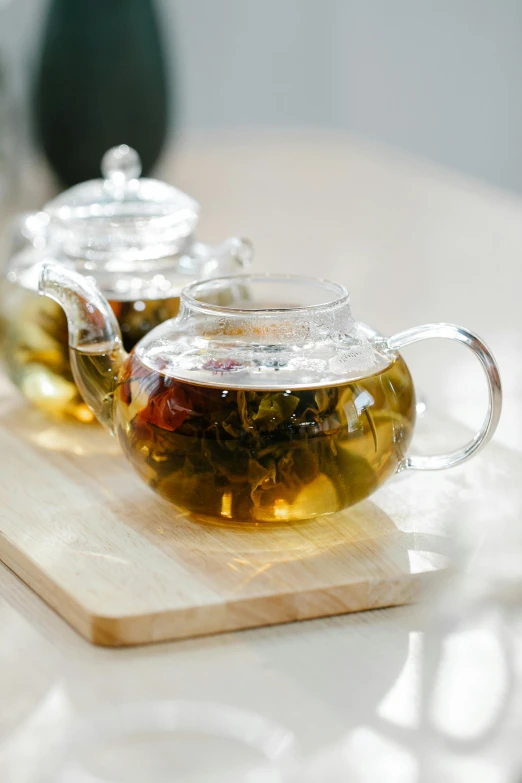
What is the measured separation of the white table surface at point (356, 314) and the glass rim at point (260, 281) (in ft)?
0.59

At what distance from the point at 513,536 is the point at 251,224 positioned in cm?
107

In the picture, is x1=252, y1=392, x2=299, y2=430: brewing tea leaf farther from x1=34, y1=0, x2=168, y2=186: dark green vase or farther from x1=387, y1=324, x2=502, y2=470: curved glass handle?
x1=34, y1=0, x2=168, y2=186: dark green vase

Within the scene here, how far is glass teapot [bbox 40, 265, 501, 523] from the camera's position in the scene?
0.60 meters

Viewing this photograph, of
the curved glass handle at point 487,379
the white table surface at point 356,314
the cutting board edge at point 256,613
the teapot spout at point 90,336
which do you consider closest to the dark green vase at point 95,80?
the white table surface at point 356,314

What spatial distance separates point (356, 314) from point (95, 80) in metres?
0.81

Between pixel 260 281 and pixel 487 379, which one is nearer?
pixel 487 379

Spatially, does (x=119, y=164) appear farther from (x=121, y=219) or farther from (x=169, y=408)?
(x=169, y=408)

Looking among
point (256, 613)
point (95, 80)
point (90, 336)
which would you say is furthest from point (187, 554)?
point (95, 80)

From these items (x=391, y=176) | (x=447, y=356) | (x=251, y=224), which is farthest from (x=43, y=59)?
(x=447, y=356)

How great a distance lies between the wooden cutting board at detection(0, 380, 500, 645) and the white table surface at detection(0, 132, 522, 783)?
0.01 meters

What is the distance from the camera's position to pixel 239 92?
2.99 m

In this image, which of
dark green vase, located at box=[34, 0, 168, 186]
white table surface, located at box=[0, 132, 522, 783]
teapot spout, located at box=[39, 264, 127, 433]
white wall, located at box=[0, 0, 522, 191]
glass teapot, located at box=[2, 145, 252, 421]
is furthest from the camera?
white wall, located at box=[0, 0, 522, 191]

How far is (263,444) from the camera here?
59 cm

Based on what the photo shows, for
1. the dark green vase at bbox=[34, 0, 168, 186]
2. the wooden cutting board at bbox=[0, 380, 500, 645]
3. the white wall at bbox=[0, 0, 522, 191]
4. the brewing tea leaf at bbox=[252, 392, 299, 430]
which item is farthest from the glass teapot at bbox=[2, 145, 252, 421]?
the white wall at bbox=[0, 0, 522, 191]
